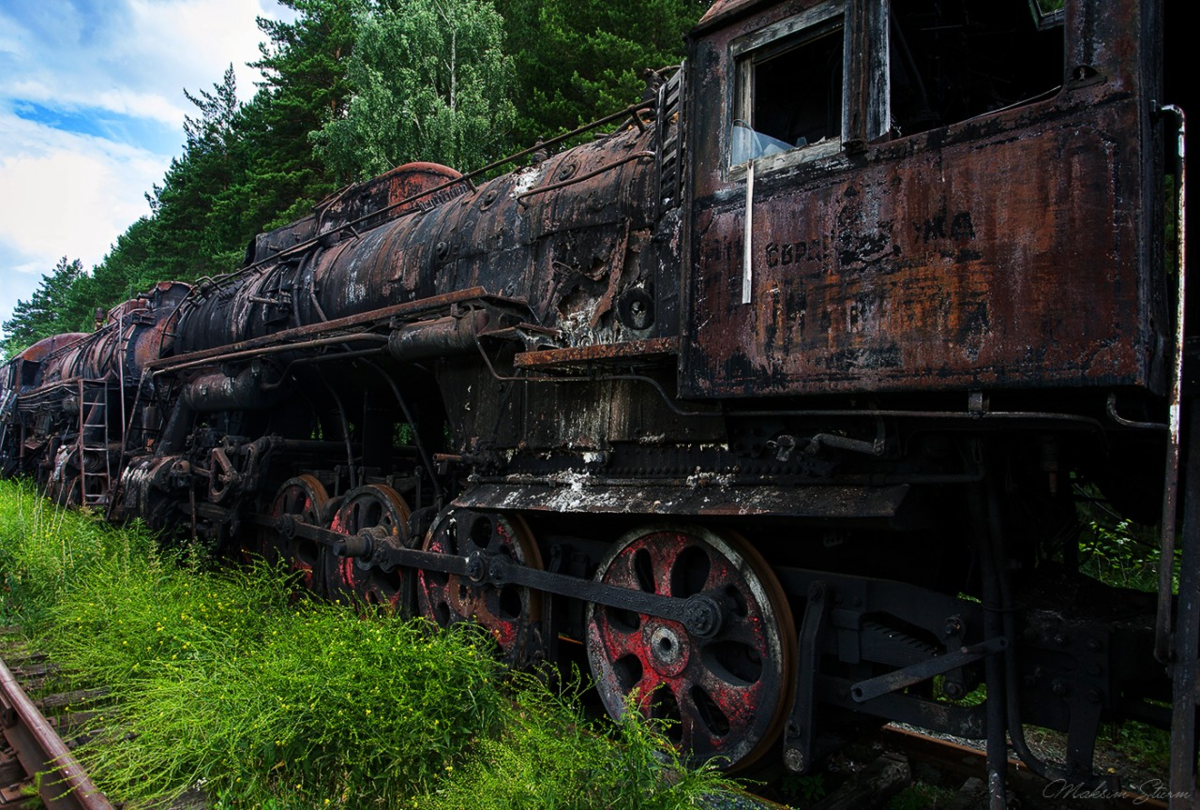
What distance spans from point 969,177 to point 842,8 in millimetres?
895

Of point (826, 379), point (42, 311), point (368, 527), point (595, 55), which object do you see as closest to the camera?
point (826, 379)

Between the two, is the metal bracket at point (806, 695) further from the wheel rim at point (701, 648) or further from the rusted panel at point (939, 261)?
the rusted panel at point (939, 261)

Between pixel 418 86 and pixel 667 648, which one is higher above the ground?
pixel 418 86

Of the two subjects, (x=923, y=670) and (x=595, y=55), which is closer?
(x=923, y=670)

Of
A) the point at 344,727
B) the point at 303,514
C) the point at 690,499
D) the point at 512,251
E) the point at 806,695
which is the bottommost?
the point at 344,727

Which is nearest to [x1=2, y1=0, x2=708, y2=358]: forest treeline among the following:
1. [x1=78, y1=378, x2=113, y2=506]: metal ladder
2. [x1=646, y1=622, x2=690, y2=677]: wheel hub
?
[x1=78, y1=378, x2=113, y2=506]: metal ladder

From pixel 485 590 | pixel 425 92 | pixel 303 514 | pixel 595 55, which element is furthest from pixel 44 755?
pixel 425 92

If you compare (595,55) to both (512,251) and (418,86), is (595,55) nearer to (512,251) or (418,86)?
(418,86)

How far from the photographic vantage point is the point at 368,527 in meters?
5.64

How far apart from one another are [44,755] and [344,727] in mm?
1601

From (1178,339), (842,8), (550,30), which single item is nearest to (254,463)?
(842,8)

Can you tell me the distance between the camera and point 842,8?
2.87 m

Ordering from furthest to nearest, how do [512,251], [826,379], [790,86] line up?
[512,251], [790,86], [826,379]

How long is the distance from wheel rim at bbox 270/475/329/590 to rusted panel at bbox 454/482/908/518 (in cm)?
238
